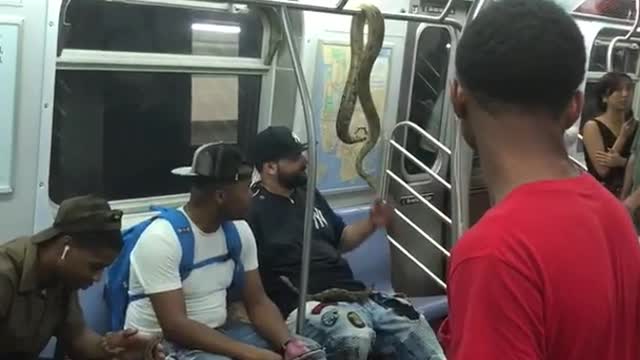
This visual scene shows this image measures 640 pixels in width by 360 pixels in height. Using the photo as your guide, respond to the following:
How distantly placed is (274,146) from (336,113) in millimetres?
814

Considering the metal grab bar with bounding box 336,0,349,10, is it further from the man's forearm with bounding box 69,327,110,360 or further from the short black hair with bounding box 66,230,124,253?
the man's forearm with bounding box 69,327,110,360

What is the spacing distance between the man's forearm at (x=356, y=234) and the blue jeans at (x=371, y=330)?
25 centimetres

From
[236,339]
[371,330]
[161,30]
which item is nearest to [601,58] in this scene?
[371,330]

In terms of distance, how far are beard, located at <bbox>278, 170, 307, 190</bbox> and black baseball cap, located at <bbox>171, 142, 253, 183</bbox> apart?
16.1 inches

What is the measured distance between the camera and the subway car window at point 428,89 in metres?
4.44

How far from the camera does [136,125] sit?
10.7ft

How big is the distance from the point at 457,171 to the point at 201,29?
1.25 metres

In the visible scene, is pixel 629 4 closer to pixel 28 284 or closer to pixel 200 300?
pixel 200 300

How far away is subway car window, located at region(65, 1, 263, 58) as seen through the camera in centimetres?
300

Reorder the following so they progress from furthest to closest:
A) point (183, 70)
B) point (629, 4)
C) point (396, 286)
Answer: point (629, 4)
point (396, 286)
point (183, 70)

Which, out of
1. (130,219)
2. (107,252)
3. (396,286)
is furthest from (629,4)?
(107,252)

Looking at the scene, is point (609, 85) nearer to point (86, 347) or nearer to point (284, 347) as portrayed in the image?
point (284, 347)

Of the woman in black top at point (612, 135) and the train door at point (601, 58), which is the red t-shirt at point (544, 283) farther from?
the train door at point (601, 58)

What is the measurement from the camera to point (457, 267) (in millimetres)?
905
